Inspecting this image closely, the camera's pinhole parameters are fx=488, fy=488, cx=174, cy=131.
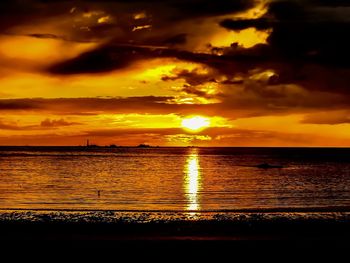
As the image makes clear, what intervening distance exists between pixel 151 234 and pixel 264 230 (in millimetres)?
5459

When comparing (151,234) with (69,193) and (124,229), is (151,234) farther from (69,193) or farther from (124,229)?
(69,193)

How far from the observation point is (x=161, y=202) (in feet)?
167

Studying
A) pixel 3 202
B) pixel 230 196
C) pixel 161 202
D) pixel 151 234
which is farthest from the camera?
pixel 230 196

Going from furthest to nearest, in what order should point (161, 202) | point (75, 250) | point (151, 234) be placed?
1. point (161, 202)
2. point (151, 234)
3. point (75, 250)

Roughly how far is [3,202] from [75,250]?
35.3 meters

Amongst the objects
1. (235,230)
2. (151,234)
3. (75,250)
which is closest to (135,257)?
(75,250)

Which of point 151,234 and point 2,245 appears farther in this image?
point 151,234

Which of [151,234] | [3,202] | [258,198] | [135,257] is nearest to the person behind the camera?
[135,257]

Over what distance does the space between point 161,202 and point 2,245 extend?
118 ft

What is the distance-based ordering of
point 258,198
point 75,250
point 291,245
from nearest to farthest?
point 75,250, point 291,245, point 258,198

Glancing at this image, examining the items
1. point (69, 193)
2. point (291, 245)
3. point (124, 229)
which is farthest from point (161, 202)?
point (291, 245)

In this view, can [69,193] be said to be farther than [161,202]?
Yes

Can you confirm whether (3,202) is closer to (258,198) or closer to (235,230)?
(258,198)

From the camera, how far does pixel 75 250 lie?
14.7 m
